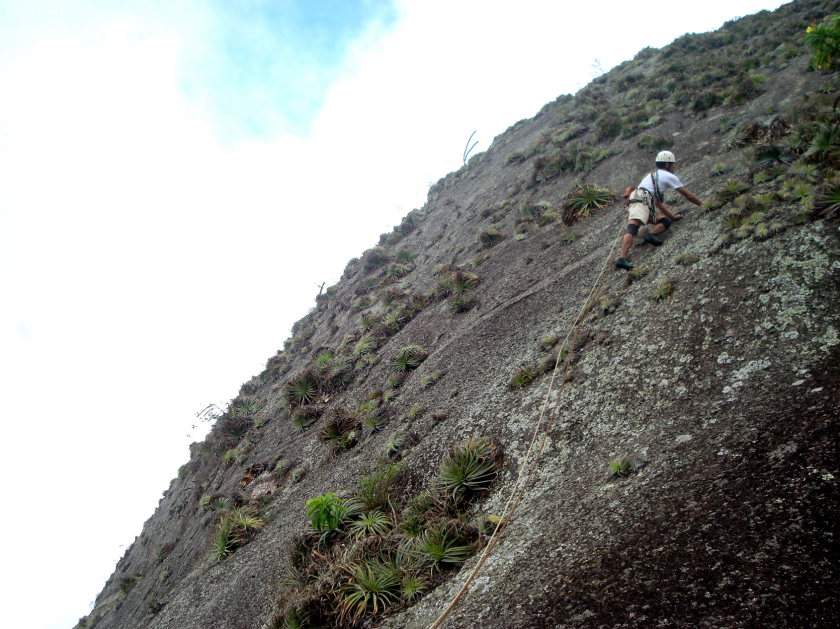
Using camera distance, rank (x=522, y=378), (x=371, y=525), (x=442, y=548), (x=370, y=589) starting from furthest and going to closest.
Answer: (x=522, y=378)
(x=371, y=525)
(x=370, y=589)
(x=442, y=548)

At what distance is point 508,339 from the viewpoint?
9.45 meters

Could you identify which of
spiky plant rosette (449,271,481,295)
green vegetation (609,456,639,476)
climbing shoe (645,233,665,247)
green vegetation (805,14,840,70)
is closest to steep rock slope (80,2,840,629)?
green vegetation (609,456,639,476)

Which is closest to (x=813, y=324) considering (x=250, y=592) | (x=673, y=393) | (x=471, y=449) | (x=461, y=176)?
(x=673, y=393)

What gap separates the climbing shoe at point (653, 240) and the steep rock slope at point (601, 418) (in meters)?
0.27

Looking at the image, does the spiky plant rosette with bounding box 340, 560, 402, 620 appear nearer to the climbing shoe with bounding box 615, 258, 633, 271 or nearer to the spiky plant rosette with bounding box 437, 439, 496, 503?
the spiky plant rosette with bounding box 437, 439, 496, 503

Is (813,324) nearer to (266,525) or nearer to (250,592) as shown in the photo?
(250,592)

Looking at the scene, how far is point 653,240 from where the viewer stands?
27.3 feet

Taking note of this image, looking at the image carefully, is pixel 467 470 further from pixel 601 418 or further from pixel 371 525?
pixel 601 418

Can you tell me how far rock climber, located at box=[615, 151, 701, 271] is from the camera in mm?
8359

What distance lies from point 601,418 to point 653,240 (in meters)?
4.13

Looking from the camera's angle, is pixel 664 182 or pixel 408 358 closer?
pixel 664 182

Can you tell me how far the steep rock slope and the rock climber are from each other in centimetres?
30

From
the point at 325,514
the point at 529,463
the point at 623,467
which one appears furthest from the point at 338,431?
the point at 623,467

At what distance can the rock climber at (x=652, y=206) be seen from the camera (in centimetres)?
836
